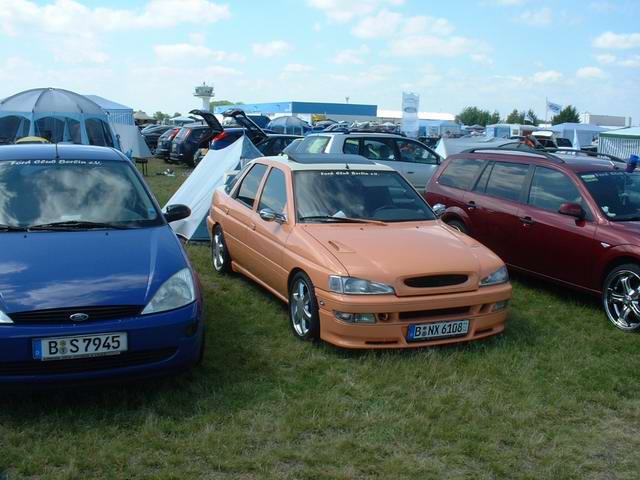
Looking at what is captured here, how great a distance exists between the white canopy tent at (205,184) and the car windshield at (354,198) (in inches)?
148

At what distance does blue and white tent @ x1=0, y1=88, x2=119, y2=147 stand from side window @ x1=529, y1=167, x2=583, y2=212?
53.0ft

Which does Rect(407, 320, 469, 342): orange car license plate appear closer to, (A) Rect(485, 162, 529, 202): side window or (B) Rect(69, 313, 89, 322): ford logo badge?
(B) Rect(69, 313, 89, 322): ford logo badge

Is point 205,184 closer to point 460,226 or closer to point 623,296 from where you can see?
point 460,226

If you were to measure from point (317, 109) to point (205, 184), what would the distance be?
63.9m

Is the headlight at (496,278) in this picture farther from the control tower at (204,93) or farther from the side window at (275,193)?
the control tower at (204,93)

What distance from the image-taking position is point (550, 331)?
607cm

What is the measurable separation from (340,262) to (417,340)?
2.82 ft

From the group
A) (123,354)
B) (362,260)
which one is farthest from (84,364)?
(362,260)

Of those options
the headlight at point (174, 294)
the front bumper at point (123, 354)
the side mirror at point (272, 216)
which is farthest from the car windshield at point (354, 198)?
the front bumper at point (123, 354)

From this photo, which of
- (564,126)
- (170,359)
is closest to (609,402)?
(170,359)

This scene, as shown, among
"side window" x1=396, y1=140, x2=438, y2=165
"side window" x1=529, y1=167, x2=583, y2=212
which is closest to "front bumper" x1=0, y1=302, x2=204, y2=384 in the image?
"side window" x1=529, y1=167, x2=583, y2=212

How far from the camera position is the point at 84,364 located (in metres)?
3.94

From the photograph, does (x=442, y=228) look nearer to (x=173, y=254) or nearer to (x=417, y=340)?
(x=417, y=340)

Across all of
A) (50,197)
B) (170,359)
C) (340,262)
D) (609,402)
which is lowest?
(609,402)
